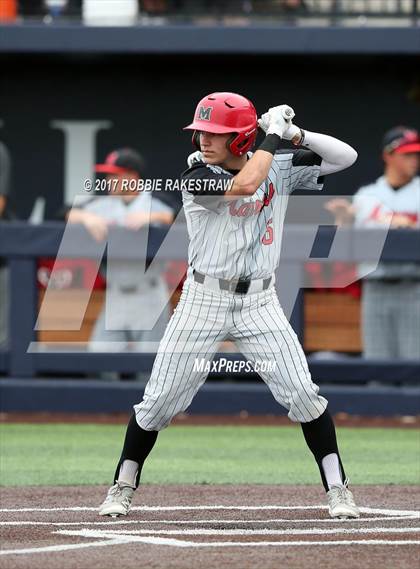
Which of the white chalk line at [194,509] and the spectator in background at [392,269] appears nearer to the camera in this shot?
the white chalk line at [194,509]

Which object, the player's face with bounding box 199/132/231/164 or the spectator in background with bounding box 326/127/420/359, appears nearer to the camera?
the player's face with bounding box 199/132/231/164

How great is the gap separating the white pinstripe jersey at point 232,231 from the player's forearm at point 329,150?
0.25 meters

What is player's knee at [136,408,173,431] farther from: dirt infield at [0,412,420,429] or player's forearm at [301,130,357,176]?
dirt infield at [0,412,420,429]

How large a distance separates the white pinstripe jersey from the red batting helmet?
0.47 ft

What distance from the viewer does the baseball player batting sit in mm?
5840

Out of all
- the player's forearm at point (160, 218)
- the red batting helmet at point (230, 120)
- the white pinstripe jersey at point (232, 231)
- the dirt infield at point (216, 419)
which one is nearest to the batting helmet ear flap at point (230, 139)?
the red batting helmet at point (230, 120)

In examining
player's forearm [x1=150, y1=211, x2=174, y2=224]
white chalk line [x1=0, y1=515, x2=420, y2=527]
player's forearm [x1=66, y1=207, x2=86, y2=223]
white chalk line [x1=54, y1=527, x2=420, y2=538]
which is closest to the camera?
white chalk line [x1=54, y1=527, x2=420, y2=538]

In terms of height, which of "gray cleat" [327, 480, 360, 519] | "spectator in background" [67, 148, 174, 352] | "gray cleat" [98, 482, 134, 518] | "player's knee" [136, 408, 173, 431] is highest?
"spectator in background" [67, 148, 174, 352]

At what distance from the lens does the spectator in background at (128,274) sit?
10.3 meters

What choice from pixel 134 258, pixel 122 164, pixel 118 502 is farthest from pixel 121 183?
pixel 118 502

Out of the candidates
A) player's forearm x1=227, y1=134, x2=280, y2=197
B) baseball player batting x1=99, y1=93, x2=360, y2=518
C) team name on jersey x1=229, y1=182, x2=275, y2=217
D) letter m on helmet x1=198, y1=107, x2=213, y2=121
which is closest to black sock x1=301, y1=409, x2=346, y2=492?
baseball player batting x1=99, y1=93, x2=360, y2=518

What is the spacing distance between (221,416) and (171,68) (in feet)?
17.0

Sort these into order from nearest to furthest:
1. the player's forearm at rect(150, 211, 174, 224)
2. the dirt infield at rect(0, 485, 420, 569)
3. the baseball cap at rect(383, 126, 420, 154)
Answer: the dirt infield at rect(0, 485, 420, 569) < the baseball cap at rect(383, 126, 420, 154) < the player's forearm at rect(150, 211, 174, 224)

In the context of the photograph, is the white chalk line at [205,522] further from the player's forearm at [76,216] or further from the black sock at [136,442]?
the player's forearm at [76,216]
